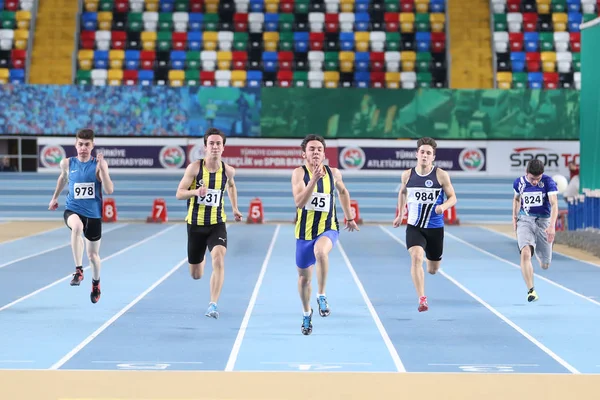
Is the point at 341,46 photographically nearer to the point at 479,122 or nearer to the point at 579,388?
the point at 479,122

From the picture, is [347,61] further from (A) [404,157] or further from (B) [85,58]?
(B) [85,58]

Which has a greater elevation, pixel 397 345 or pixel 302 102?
pixel 302 102

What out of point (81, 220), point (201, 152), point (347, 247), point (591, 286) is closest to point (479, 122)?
point (201, 152)

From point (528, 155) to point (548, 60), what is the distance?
4.92 meters

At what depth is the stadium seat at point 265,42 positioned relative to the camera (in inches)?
1257

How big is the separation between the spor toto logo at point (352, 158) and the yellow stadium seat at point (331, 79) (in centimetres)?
324

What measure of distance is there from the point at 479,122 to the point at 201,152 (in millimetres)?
7345

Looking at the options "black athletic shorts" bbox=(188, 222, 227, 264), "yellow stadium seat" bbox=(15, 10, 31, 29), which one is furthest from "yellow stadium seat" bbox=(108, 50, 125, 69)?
"black athletic shorts" bbox=(188, 222, 227, 264)

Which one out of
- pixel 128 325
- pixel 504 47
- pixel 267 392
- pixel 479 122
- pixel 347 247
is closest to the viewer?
pixel 267 392

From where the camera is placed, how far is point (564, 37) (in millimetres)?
33281

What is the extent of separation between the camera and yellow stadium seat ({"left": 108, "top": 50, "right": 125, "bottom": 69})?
32.5 meters

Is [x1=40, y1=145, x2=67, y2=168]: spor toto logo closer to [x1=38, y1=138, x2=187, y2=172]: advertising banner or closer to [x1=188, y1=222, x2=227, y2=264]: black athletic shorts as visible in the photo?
[x1=38, y1=138, x2=187, y2=172]: advertising banner

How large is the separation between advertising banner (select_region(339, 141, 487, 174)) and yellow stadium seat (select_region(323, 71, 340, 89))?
3276 mm

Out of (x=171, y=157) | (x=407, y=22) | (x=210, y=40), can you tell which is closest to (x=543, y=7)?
(x=407, y=22)
